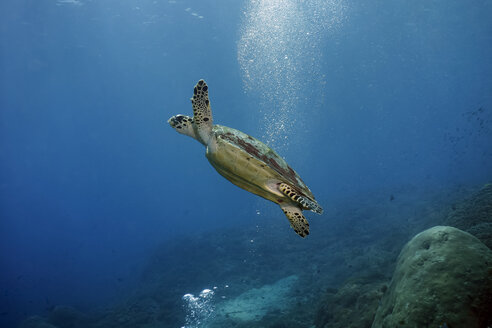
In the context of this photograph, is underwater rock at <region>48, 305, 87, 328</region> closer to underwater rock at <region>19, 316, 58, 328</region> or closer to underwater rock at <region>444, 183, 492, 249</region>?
underwater rock at <region>19, 316, 58, 328</region>

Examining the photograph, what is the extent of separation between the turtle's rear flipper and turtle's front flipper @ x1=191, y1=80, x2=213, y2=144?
172 cm

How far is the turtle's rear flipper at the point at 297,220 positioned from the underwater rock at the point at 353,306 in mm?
2854

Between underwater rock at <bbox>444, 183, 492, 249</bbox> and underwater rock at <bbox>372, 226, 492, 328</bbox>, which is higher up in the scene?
underwater rock at <bbox>444, 183, 492, 249</bbox>

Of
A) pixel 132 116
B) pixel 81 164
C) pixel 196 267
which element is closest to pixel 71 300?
pixel 196 267

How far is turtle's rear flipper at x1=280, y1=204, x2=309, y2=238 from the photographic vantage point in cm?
341

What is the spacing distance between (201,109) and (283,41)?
41.5 metres

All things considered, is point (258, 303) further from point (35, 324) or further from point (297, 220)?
point (35, 324)

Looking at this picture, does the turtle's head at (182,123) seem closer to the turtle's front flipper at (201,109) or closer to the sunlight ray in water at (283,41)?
the turtle's front flipper at (201,109)

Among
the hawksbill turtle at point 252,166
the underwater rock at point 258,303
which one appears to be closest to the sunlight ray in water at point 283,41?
the underwater rock at point 258,303

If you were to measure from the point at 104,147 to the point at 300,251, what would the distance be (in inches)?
3697

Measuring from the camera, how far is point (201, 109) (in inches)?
146

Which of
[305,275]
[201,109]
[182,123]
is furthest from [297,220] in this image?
[305,275]

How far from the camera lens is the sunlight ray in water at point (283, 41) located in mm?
32656

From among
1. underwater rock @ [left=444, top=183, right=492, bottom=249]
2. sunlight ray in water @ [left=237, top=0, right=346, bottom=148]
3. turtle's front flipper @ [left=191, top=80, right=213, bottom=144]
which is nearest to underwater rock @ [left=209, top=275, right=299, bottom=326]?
underwater rock @ [left=444, top=183, right=492, bottom=249]
